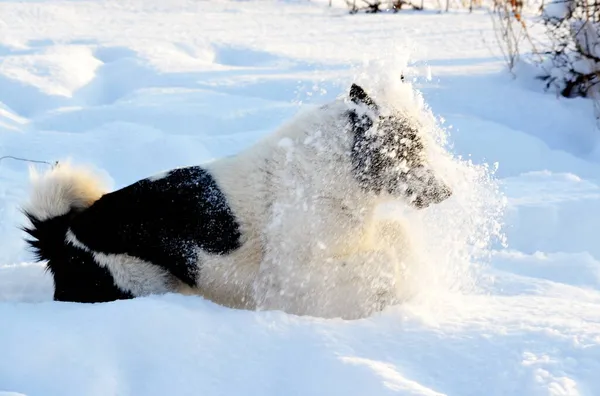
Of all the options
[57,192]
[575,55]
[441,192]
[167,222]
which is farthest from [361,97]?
[575,55]

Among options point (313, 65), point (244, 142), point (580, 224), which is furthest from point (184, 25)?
point (580, 224)

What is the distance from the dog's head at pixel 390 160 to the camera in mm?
3246

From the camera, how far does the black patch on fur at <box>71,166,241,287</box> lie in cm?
331

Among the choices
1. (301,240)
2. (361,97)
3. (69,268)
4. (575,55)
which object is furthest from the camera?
(575,55)

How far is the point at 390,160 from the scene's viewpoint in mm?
3254

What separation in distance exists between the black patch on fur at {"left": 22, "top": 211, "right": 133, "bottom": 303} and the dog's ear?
1226 mm

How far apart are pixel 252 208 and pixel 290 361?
2.98ft

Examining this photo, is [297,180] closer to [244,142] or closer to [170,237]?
[170,237]

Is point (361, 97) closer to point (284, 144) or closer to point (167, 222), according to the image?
point (284, 144)

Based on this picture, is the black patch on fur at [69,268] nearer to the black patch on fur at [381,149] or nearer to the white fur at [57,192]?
the white fur at [57,192]

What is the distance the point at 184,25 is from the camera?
401 inches

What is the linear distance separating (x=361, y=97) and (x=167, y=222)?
0.94 m

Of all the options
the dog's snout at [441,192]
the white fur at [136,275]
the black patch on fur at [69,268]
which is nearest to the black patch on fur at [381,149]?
the dog's snout at [441,192]

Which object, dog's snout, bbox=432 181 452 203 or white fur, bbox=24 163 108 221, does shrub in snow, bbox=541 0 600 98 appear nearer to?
dog's snout, bbox=432 181 452 203
